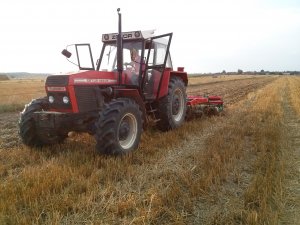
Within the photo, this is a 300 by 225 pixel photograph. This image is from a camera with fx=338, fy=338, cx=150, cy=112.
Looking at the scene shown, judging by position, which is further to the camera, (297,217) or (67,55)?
(67,55)

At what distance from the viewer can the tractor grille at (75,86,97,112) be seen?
6.14 metres

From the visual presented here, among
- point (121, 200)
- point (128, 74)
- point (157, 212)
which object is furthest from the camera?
point (128, 74)

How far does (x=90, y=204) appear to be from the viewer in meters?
4.04

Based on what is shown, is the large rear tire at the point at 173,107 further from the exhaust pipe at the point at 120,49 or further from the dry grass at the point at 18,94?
the dry grass at the point at 18,94

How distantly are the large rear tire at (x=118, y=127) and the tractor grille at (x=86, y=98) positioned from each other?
21.6 inches

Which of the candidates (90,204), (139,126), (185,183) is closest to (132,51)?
(139,126)

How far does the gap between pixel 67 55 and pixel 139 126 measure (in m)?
2.03

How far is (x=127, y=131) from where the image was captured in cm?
638

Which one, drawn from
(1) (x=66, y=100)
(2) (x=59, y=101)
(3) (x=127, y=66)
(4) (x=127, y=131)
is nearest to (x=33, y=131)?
(2) (x=59, y=101)

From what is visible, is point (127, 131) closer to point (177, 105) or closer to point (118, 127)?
point (118, 127)

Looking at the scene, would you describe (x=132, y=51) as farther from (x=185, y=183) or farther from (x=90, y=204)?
(x=90, y=204)

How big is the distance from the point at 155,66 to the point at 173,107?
4.68 ft

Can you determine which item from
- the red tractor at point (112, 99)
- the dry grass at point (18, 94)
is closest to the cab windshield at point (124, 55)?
the red tractor at point (112, 99)

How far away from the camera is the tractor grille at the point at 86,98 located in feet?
20.1
